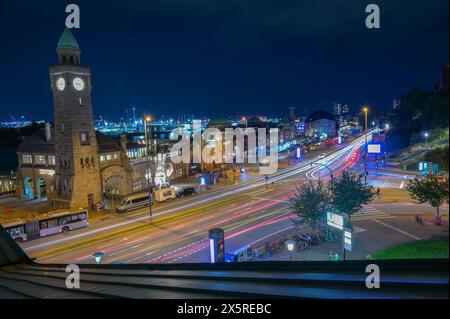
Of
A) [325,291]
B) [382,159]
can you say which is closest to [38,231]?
[325,291]

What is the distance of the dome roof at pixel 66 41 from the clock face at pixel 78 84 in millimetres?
4209

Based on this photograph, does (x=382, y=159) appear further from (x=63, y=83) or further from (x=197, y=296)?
(x=197, y=296)

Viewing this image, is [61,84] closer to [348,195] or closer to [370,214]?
[348,195]

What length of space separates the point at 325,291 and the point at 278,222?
28979 mm

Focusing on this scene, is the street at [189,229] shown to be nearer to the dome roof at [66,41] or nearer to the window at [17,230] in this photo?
the window at [17,230]

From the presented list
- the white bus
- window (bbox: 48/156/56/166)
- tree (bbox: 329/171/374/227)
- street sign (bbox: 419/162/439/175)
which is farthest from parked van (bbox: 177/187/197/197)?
street sign (bbox: 419/162/439/175)

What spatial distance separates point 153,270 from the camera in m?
11.2

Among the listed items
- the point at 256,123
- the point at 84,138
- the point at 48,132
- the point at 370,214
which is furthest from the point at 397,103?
the point at 48,132

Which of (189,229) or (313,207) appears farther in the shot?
(189,229)

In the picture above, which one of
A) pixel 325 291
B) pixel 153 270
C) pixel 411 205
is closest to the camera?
pixel 325 291

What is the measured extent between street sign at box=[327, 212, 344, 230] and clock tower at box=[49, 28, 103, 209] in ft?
108

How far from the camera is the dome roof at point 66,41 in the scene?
4219 centimetres

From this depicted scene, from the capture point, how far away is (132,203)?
42.1 metres

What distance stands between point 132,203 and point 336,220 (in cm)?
2732
